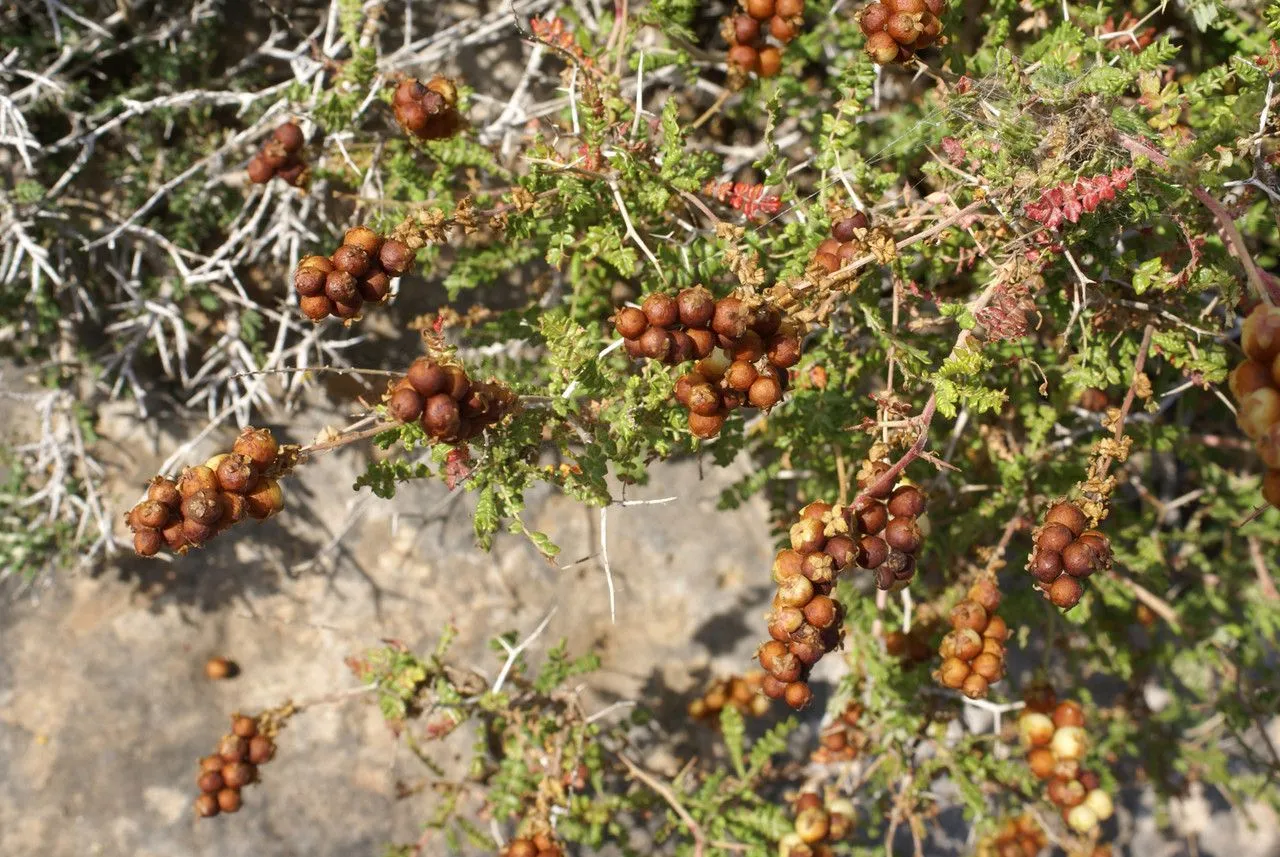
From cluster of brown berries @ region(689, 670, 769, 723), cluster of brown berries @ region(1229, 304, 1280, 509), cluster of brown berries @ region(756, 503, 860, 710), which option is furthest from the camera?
cluster of brown berries @ region(689, 670, 769, 723)

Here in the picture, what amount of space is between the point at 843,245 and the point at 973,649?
113 centimetres

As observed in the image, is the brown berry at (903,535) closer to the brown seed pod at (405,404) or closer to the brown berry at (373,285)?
the brown seed pod at (405,404)

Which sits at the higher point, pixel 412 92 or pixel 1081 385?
pixel 412 92

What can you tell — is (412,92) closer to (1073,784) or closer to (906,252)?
(906,252)

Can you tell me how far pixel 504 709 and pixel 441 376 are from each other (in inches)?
63.0

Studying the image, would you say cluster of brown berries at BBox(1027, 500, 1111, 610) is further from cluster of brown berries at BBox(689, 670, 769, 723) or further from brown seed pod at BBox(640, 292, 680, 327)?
cluster of brown berries at BBox(689, 670, 769, 723)

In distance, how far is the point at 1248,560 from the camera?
3975mm

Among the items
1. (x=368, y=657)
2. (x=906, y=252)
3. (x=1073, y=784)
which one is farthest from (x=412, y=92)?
(x=1073, y=784)

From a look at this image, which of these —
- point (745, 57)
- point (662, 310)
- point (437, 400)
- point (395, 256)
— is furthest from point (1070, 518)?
point (745, 57)

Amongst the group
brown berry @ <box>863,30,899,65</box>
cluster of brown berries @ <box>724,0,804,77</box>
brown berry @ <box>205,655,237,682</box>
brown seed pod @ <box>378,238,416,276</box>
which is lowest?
brown berry @ <box>205,655,237,682</box>

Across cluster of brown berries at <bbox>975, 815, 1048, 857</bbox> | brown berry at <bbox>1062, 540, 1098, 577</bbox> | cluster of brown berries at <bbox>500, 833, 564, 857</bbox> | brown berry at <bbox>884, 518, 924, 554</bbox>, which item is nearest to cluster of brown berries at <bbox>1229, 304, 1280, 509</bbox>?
brown berry at <bbox>1062, 540, 1098, 577</bbox>

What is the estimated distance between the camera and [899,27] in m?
2.30

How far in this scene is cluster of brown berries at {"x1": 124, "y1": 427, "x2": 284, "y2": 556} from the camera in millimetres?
2020

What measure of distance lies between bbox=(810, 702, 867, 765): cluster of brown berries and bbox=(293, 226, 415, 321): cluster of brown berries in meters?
2.19
